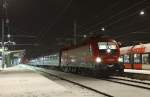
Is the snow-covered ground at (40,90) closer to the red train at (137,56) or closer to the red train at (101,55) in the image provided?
the red train at (101,55)

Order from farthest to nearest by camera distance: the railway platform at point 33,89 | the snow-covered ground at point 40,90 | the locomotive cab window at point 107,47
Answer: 1. the locomotive cab window at point 107,47
2. the snow-covered ground at point 40,90
3. the railway platform at point 33,89

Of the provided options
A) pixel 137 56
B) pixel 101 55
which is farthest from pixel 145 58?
pixel 101 55

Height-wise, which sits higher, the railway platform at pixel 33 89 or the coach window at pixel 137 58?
the coach window at pixel 137 58

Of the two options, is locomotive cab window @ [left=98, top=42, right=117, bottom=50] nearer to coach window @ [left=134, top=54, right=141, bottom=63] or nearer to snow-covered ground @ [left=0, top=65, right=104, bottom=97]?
coach window @ [left=134, top=54, right=141, bottom=63]

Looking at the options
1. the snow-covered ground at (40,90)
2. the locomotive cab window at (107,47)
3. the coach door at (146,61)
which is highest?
the locomotive cab window at (107,47)

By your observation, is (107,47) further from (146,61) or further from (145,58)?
(145,58)

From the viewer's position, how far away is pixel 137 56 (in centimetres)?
3947

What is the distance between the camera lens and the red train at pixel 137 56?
3697 cm

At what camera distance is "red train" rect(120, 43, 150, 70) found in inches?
1455

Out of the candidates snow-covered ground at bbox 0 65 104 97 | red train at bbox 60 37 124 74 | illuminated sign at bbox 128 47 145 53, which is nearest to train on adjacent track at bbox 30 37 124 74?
red train at bbox 60 37 124 74

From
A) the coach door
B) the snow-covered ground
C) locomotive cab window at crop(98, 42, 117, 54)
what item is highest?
locomotive cab window at crop(98, 42, 117, 54)

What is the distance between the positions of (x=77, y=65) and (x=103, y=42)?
24.7 ft

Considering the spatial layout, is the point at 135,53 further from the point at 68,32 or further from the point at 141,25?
the point at 68,32

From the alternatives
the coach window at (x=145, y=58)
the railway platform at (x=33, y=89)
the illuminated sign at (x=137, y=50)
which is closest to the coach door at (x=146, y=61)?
the coach window at (x=145, y=58)
